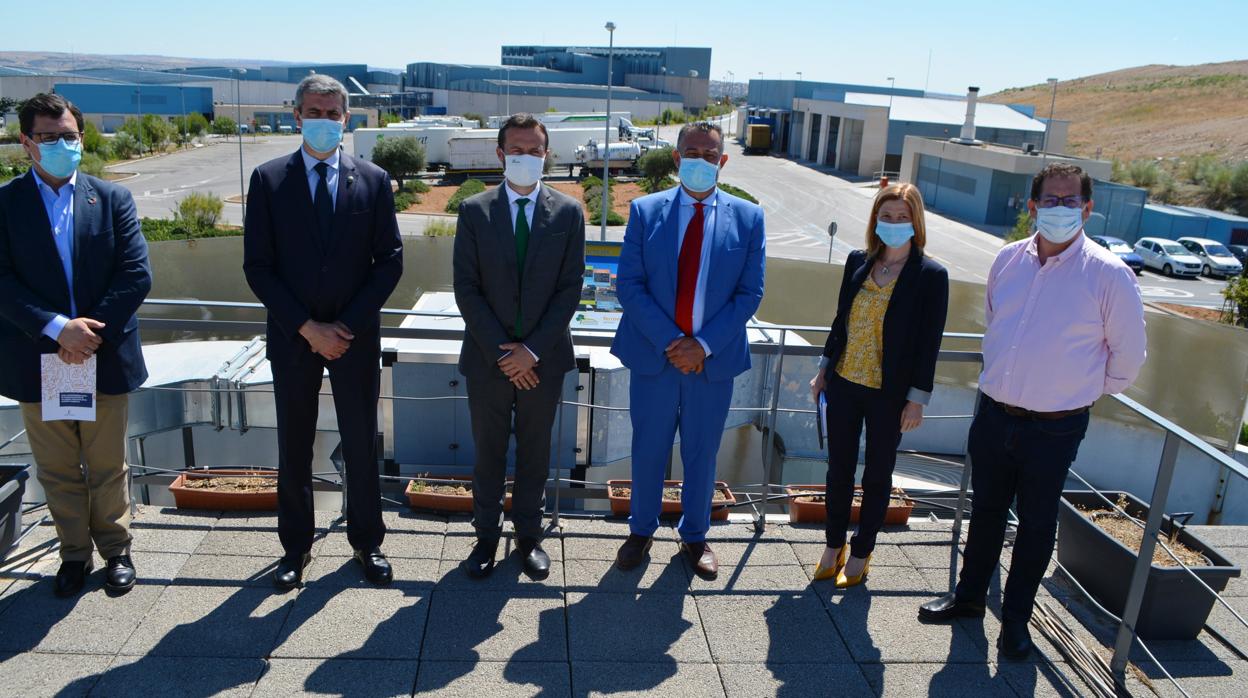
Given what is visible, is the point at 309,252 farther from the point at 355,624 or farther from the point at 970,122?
the point at 970,122

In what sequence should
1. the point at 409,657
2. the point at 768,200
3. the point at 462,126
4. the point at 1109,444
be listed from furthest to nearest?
the point at 462,126 → the point at 768,200 → the point at 1109,444 → the point at 409,657

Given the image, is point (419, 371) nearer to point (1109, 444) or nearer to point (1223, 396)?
point (1109, 444)

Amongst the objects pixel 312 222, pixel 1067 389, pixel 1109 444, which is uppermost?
pixel 312 222

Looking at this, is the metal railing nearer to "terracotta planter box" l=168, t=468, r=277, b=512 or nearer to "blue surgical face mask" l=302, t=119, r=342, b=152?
"terracotta planter box" l=168, t=468, r=277, b=512

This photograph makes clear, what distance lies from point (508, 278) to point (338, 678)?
168cm

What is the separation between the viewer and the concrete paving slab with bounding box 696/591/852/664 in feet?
11.1

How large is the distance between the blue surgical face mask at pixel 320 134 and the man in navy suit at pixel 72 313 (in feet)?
2.66

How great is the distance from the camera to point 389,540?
13.6 ft

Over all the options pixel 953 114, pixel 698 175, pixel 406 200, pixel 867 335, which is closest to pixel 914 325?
pixel 867 335

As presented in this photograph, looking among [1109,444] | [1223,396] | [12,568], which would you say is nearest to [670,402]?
[12,568]

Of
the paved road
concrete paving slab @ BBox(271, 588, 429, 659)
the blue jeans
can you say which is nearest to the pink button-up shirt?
the blue jeans

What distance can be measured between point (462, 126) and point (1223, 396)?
4934 cm

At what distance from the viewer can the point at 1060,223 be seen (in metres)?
3.25

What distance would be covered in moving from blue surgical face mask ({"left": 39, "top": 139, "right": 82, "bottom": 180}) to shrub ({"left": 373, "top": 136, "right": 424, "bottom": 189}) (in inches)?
1733
